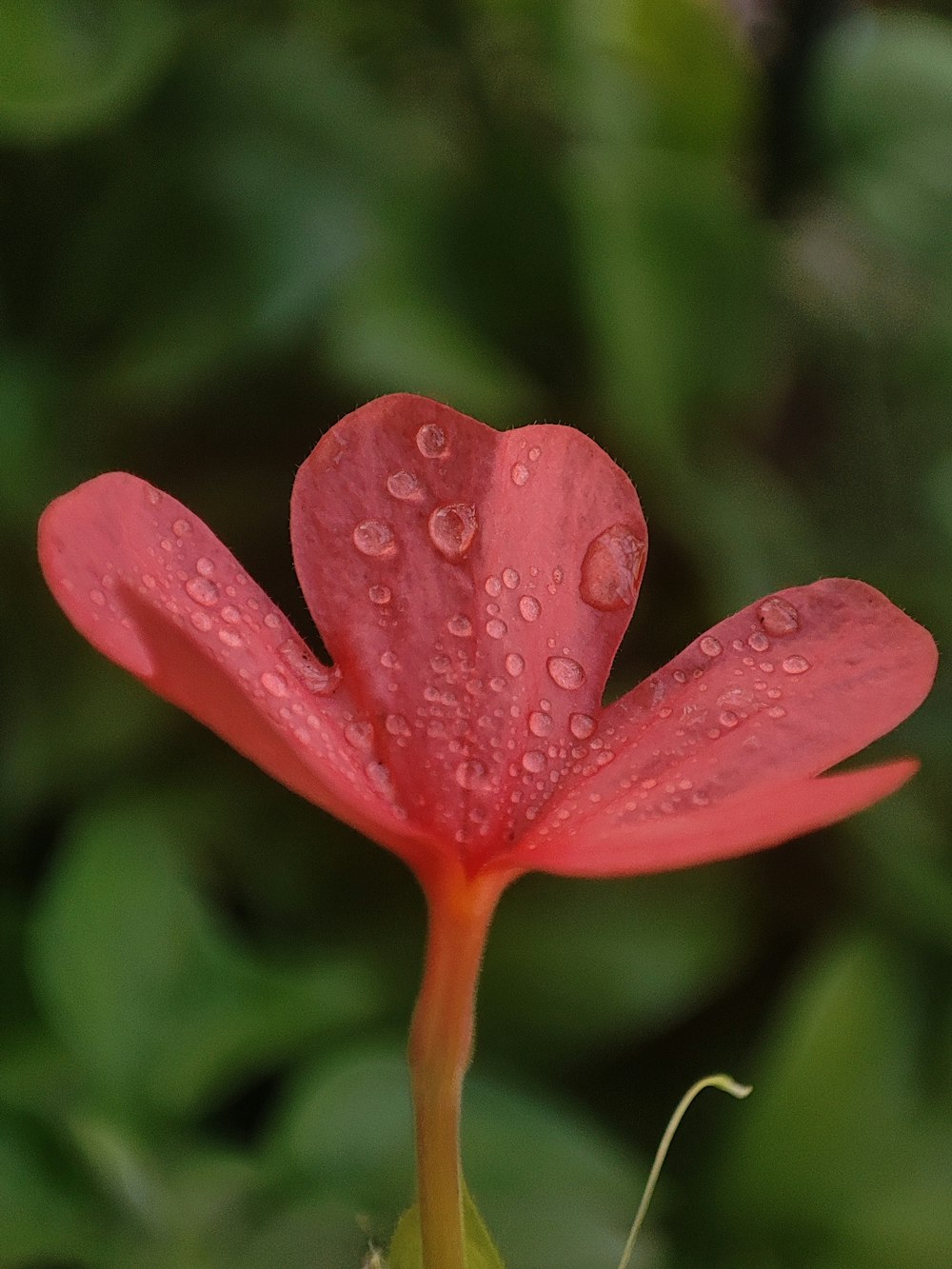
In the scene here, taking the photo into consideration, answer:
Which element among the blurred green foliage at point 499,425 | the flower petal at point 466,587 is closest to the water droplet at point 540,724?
the flower petal at point 466,587

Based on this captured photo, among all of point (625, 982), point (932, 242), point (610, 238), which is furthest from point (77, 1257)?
point (932, 242)

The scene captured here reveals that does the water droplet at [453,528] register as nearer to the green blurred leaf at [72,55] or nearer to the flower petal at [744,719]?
the flower petal at [744,719]

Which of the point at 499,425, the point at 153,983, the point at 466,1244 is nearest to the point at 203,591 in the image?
the point at 466,1244

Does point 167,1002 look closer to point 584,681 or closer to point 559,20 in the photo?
point 584,681

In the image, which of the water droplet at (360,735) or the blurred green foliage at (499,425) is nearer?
the water droplet at (360,735)

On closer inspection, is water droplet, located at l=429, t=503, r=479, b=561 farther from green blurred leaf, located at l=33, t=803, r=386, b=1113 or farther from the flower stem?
green blurred leaf, located at l=33, t=803, r=386, b=1113

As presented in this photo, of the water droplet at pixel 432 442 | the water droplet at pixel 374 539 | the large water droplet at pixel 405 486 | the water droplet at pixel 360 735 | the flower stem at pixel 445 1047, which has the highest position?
the water droplet at pixel 432 442

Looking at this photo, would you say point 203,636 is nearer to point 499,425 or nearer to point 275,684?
point 275,684
